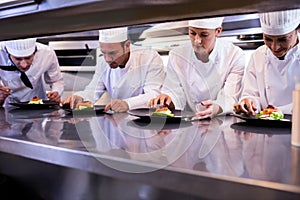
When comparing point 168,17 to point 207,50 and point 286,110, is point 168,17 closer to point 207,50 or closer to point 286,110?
point 286,110

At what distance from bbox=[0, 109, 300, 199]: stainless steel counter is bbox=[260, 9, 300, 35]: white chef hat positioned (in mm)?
592

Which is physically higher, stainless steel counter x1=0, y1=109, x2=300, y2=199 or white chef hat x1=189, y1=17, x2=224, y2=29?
white chef hat x1=189, y1=17, x2=224, y2=29

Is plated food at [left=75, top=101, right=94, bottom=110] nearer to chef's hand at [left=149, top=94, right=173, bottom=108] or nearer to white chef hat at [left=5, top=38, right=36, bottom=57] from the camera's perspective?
chef's hand at [left=149, top=94, right=173, bottom=108]

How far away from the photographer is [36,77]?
253 centimetres

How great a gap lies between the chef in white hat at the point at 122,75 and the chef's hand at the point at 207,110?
0.40 meters

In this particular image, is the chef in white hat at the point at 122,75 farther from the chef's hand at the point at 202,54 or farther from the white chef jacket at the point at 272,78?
the white chef jacket at the point at 272,78

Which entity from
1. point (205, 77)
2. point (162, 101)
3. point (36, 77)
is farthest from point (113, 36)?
point (36, 77)

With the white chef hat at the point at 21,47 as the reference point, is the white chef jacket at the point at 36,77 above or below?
below

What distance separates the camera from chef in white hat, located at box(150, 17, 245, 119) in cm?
157

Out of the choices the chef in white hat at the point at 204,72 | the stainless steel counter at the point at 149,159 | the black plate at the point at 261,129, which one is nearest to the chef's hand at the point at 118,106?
the chef in white hat at the point at 204,72

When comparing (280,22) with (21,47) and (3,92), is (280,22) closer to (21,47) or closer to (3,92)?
(21,47)

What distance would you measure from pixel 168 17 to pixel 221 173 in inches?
19.0

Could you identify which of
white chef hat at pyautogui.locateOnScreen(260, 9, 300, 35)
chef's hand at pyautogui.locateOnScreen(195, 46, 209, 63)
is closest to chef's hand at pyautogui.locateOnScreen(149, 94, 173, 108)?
chef's hand at pyautogui.locateOnScreen(195, 46, 209, 63)

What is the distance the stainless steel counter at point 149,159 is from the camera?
57 centimetres
